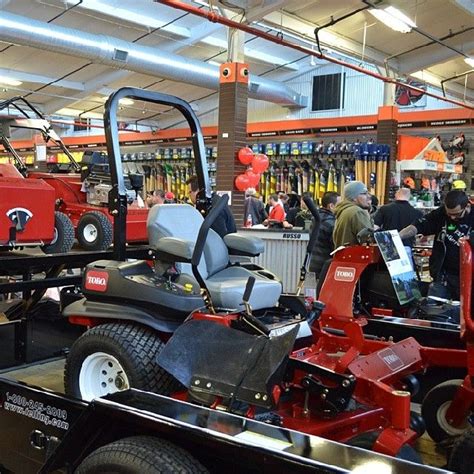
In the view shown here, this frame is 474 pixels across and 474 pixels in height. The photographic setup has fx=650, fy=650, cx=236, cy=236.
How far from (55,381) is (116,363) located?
170 cm

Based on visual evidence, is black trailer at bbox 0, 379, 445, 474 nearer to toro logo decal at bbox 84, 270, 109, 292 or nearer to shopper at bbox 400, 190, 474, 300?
toro logo decal at bbox 84, 270, 109, 292

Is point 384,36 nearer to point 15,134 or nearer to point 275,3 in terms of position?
point 275,3

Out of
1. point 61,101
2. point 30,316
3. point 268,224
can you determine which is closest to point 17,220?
point 30,316

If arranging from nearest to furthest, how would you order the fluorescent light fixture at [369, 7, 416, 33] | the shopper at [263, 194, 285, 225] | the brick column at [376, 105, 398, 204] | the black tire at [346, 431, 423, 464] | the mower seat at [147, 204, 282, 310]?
1. the black tire at [346, 431, 423, 464]
2. the mower seat at [147, 204, 282, 310]
3. the fluorescent light fixture at [369, 7, 416, 33]
4. the shopper at [263, 194, 285, 225]
5. the brick column at [376, 105, 398, 204]

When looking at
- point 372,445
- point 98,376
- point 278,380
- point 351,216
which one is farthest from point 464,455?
point 351,216

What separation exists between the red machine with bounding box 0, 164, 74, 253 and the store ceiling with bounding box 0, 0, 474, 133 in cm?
435

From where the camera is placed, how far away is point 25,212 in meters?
4.94

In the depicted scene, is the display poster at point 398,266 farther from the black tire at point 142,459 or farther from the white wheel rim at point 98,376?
the black tire at point 142,459

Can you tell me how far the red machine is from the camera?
480cm

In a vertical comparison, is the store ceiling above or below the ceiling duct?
above

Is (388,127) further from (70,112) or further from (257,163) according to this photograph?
(70,112)

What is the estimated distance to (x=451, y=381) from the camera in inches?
131

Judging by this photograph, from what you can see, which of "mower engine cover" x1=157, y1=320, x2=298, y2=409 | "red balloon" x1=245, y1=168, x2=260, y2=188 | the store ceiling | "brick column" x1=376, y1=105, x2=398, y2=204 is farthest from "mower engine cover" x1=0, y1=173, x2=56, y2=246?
"brick column" x1=376, y1=105, x2=398, y2=204

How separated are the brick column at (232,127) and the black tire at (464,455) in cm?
778
